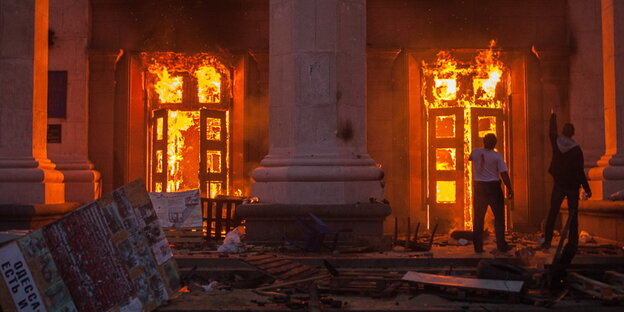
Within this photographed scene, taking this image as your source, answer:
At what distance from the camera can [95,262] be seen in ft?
20.3

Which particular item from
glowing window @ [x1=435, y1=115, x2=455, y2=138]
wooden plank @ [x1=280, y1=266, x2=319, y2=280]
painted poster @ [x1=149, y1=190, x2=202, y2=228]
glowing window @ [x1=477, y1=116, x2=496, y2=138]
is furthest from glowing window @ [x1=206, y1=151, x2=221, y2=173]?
wooden plank @ [x1=280, y1=266, x2=319, y2=280]

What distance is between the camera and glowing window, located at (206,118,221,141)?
16.3 meters

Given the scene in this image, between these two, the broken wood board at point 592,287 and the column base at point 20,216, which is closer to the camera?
the broken wood board at point 592,287

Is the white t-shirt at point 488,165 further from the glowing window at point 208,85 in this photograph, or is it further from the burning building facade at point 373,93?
the glowing window at point 208,85

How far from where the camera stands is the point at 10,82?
11.4 meters

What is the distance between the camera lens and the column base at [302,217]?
33.6 feet

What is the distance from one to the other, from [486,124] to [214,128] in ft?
21.7

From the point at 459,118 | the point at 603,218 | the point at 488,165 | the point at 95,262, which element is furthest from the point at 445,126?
the point at 95,262

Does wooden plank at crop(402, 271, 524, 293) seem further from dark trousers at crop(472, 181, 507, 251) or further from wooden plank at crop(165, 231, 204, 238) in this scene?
wooden plank at crop(165, 231, 204, 238)

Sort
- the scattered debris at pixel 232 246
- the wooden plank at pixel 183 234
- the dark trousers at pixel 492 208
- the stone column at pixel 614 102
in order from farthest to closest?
1. the stone column at pixel 614 102
2. the wooden plank at pixel 183 234
3. the dark trousers at pixel 492 208
4. the scattered debris at pixel 232 246

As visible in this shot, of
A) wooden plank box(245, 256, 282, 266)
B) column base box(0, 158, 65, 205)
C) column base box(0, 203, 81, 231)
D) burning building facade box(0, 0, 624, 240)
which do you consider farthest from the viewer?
burning building facade box(0, 0, 624, 240)

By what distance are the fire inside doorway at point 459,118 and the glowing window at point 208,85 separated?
16.6 ft

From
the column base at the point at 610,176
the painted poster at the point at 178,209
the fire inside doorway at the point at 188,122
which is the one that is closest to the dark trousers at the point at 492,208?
the column base at the point at 610,176

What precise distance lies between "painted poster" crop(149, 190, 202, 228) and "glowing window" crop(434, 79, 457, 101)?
7078 millimetres
